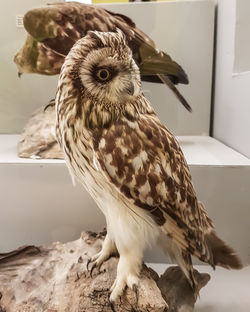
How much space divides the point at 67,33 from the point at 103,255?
0.57 meters

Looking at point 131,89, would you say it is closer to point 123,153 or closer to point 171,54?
point 123,153

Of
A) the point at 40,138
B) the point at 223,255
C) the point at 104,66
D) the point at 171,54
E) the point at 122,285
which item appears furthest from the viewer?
the point at 171,54

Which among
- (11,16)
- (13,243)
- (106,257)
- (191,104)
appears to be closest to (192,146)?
(191,104)

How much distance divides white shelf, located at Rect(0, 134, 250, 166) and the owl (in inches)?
10.1

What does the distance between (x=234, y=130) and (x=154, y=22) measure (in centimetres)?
47

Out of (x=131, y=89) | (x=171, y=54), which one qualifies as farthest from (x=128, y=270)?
(x=171, y=54)

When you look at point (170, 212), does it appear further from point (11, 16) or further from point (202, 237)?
point (11, 16)

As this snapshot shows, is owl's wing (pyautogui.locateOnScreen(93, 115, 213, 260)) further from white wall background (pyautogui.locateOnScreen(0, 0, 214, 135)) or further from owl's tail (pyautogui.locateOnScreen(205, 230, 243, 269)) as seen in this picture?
white wall background (pyautogui.locateOnScreen(0, 0, 214, 135))

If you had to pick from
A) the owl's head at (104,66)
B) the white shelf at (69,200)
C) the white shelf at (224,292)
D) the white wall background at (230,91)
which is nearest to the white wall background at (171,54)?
the white wall background at (230,91)

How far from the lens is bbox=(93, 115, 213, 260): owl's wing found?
0.59 m

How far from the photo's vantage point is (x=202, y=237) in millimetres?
700

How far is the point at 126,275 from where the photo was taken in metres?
0.68

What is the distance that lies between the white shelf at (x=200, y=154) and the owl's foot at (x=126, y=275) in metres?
0.31

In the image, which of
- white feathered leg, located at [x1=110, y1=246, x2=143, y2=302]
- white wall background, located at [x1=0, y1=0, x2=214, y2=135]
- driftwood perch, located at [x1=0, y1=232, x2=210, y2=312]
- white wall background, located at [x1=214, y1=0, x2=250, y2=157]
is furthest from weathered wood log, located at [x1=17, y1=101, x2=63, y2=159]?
white wall background, located at [x1=214, y1=0, x2=250, y2=157]
